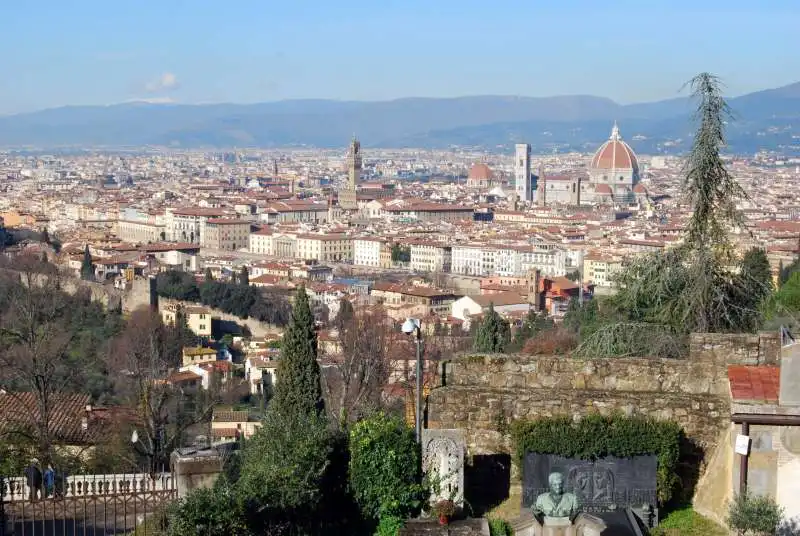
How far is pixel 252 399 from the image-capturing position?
27.7 meters

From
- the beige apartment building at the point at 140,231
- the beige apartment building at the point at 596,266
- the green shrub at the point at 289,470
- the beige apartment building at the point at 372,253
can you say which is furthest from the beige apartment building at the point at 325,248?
the green shrub at the point at 289,470

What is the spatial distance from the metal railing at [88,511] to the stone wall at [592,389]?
4.95 ft

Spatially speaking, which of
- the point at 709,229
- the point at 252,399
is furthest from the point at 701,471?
the point at 252,399

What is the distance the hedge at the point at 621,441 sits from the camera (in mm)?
6230

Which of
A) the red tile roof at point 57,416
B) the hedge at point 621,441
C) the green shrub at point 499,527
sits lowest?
the red tile roof at point 57,416

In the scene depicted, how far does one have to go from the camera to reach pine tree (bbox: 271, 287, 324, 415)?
42.3ft

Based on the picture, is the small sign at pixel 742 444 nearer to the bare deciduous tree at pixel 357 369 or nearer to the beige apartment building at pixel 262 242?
the bare deciduous tree at pixel 357 369

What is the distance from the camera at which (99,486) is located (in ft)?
25.1

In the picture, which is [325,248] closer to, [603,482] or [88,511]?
[88,511]

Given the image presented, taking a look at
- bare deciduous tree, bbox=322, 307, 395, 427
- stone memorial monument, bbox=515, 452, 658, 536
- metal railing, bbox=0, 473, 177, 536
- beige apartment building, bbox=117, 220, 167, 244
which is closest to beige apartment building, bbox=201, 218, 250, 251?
beige apartment building, bbox=117, 220, 167, 244

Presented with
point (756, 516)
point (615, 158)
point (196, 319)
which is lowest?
point (196, 319)

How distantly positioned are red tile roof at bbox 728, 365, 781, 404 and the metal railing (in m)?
2.83

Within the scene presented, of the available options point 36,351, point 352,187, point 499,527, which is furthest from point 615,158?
point 499,527

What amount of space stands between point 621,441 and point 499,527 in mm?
747
